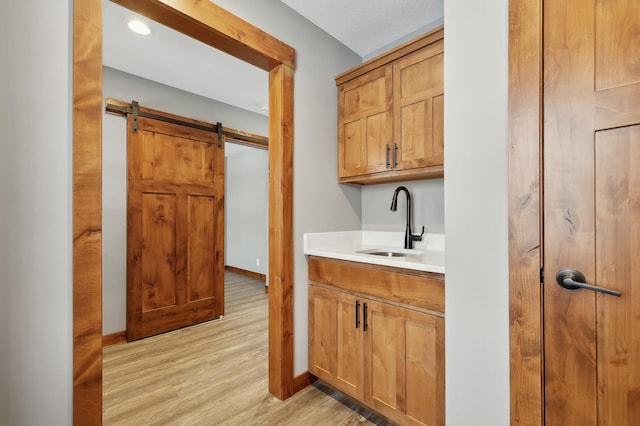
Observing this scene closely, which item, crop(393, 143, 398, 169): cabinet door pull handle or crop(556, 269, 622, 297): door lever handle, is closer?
crop(556, 269, 622, 297): door lever handle

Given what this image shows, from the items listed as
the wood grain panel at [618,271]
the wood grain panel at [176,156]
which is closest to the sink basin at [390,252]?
the wood grain panel at [618,271]

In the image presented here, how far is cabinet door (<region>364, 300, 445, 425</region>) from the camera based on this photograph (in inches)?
52.6

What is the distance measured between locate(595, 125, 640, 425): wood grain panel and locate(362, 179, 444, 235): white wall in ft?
3.53

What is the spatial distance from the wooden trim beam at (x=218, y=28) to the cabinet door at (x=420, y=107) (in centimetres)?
75

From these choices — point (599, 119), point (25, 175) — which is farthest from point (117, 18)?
point (599, 119)

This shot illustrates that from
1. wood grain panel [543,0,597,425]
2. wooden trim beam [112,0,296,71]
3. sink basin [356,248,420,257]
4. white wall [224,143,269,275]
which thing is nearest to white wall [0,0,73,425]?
wooden trim beam [112,0,296,71]

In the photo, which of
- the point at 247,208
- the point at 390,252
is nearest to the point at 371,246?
the point at 390,252

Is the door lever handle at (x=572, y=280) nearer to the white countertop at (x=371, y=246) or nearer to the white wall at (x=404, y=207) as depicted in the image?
the white countertop at (x=371, y=246)

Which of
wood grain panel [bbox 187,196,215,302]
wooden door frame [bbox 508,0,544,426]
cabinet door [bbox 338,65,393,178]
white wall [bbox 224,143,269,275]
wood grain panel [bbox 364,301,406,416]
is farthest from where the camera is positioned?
white wall [bbox 224,143,269,275]

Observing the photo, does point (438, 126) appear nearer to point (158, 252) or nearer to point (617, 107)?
point (617, 107)

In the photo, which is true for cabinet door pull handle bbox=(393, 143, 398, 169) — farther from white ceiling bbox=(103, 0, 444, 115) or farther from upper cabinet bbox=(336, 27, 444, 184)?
white ceiling bbox=(103, 0, 444, 115)

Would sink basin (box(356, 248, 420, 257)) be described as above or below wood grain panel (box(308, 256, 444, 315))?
above

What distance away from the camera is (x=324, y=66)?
2135 mm

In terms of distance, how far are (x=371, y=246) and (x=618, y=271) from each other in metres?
1.53
